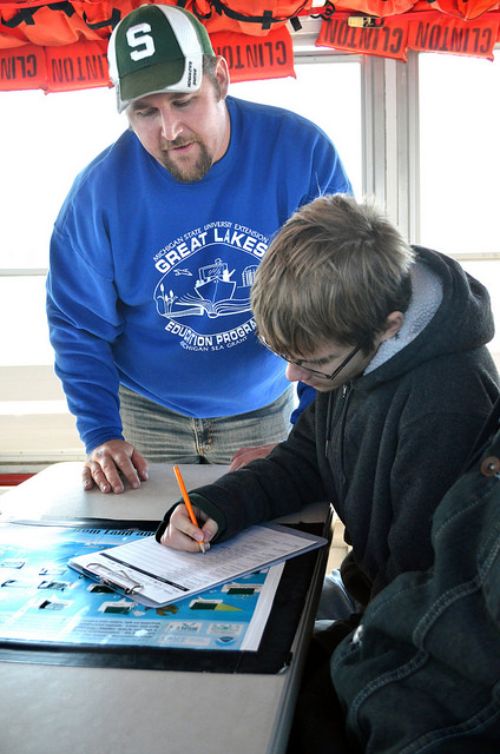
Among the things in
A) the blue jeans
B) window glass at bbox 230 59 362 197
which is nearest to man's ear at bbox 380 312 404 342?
the blue jeans

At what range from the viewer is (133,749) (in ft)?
2.50

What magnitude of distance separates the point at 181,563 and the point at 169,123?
3.00 ft

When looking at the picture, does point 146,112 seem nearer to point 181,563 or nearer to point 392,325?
point 392,325

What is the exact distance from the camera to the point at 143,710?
2.71ft

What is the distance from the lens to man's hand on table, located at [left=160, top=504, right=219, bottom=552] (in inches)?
48.8

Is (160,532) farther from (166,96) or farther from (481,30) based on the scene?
(481,30)

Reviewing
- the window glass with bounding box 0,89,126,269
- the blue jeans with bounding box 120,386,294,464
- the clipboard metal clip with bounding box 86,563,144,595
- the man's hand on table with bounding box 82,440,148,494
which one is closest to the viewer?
the clipboard metal clip with bounding box 86,563,144,595

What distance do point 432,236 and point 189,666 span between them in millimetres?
3558

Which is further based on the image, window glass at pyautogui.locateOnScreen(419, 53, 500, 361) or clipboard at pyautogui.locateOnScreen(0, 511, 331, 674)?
window glass at pyautogui.locateOnScreen(419, 53, 500, 361)

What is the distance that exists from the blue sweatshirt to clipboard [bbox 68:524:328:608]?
59cm

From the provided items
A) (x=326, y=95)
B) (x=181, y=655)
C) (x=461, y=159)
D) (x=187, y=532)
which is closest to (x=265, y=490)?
(x=187, y=532)

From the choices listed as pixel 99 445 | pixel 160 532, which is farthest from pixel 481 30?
pixel 160 532

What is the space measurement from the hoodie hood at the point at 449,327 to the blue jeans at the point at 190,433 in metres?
0.82

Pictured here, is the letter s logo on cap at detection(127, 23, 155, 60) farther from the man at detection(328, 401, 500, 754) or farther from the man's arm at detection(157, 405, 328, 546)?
the man at detection(328, 401, 500, 754)
